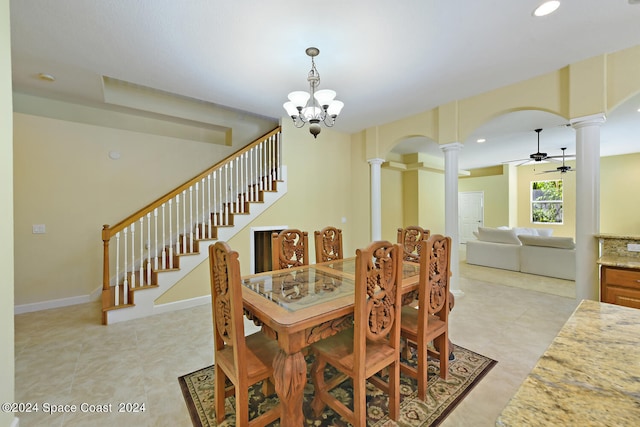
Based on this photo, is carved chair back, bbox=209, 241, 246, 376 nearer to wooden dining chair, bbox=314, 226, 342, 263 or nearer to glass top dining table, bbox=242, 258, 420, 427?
glass top dining table, bbox=242, 258, 420, 427

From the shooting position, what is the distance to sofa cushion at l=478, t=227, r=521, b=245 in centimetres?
545

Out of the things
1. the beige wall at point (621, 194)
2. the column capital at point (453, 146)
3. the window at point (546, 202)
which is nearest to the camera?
the column capital at point (453, 146)

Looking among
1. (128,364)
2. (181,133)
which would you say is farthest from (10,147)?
(181,133)

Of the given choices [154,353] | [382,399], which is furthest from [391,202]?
[154,353]

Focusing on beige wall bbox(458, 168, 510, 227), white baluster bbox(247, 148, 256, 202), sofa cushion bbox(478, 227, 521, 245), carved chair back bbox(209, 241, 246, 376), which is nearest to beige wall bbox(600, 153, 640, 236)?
beige wall bbox(458, 168, 510, 227)

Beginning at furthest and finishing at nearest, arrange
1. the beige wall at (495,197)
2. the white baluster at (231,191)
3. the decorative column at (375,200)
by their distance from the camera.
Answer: the beige wall at (495,197) < the decorative column at (375,200) < the white baluster at (231,191)

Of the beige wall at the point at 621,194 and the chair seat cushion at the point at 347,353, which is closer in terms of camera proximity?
the chair seat cushion at the point at 347,353

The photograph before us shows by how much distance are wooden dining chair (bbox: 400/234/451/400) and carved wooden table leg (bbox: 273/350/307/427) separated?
0.90 metres

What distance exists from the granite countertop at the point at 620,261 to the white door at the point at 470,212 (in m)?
7.15

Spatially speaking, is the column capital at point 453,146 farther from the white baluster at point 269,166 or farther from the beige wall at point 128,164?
the white baluster at point 269,166

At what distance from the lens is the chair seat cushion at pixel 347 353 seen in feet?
4.90

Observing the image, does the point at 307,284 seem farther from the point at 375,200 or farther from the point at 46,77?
the point at 46,77

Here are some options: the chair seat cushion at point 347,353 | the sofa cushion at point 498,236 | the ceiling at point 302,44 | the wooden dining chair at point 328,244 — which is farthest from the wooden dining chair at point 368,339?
the sofa cushion at point 498,236

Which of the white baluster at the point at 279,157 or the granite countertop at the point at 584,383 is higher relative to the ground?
the white baluster at the point at 279,157
